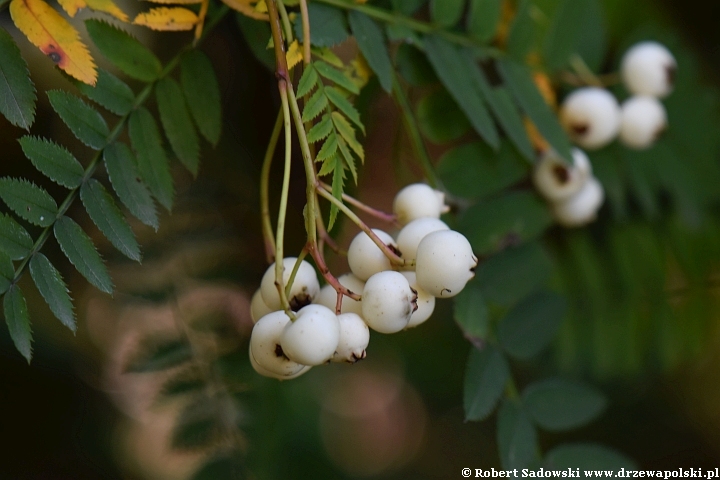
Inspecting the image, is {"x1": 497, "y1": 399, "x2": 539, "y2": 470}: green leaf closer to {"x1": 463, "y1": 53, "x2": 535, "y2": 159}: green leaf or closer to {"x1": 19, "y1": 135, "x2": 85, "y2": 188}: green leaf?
{"x1": 463, "y1": 53, "x2": 535, "y2": 159}: green leaf

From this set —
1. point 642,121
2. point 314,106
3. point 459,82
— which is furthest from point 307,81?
point 642,121

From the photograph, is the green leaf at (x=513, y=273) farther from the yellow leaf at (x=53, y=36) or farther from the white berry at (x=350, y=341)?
the yellow leaf at (x=53, y=36)

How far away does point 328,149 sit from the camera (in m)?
0.42

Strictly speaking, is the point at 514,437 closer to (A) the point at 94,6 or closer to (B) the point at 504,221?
(B) the point at 504,221

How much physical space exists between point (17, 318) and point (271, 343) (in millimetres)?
192

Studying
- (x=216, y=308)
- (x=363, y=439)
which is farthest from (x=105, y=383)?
(x=363, y=439)

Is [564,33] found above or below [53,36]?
above

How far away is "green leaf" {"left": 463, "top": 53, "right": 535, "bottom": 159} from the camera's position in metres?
0.64

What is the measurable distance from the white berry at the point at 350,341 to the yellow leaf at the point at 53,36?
28 centimetres

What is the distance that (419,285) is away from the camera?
17.1 inches

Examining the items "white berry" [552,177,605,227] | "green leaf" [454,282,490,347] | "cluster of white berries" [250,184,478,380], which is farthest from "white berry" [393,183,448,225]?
"white berry" [552,177,605,227]

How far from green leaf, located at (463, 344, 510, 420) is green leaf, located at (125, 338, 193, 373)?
0.38 metres

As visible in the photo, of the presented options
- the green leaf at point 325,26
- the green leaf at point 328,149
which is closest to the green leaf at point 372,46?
the green leaf at point 325,26

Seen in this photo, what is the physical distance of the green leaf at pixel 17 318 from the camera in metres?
0.42
